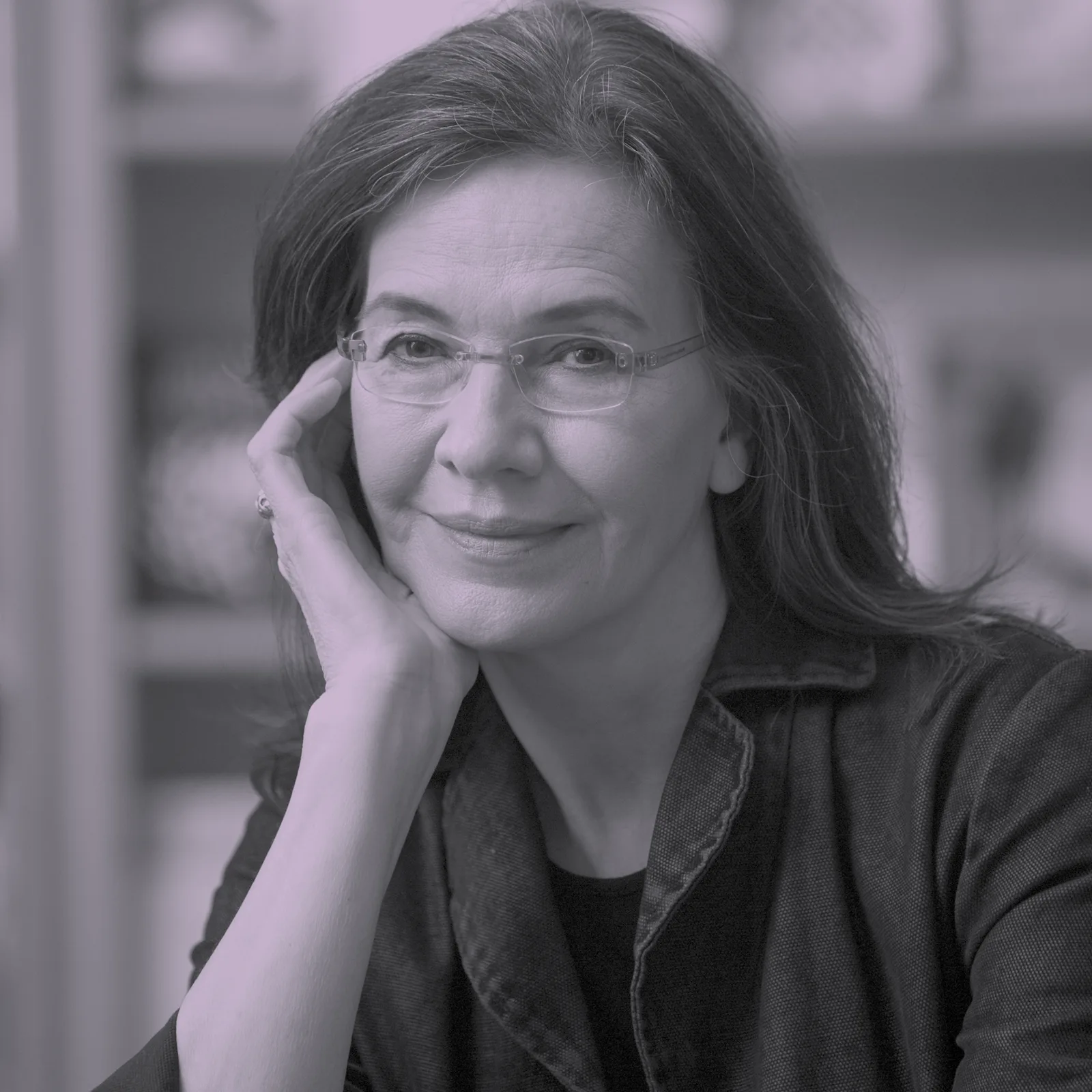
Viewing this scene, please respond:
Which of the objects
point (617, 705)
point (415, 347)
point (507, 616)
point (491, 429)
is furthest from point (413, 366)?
point (617, 705)

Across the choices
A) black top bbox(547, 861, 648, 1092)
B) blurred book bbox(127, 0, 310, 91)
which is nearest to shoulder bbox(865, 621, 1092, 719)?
black top bbox(547, 861, 648, 1092)

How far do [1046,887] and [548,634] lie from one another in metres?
0.44

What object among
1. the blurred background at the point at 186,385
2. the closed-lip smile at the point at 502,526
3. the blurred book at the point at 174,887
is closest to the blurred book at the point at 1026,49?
the blurred background at the point at 186,385

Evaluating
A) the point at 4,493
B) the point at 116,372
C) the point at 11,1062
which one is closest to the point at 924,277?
the point at 116,372

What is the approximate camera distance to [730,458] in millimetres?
1272

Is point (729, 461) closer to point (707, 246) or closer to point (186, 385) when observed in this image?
point (707, 246)

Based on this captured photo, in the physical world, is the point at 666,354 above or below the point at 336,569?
above

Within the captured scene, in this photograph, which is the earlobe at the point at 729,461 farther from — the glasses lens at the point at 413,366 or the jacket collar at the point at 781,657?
the glasses lens at the point at 413,366

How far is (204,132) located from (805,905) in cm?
137

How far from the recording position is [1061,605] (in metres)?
1.97

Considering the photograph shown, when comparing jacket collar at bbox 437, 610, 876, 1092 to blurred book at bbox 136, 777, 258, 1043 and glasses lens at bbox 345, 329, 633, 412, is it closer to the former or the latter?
glasses lens at bbox 345, 329, 633, 412

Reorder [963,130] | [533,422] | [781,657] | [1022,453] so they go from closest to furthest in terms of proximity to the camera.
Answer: [533,422]
[781,657]
[963,130]
[1022,453]

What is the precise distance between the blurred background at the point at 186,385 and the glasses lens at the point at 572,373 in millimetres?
792

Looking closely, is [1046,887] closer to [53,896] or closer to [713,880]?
[713,880]
